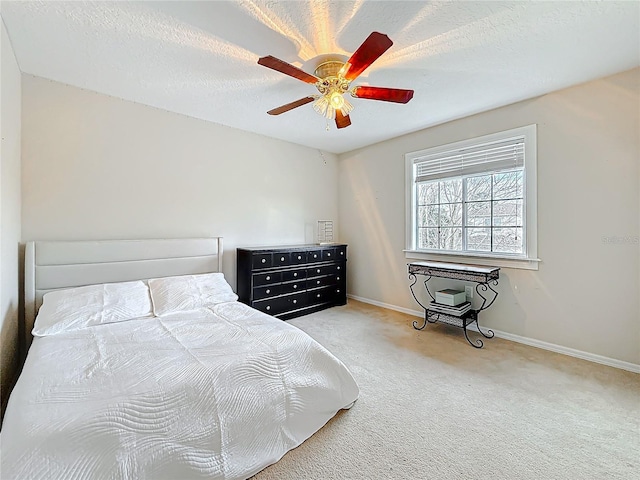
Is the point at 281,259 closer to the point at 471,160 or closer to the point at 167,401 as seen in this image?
the point at 167,401

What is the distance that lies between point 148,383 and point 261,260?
7.57 ft

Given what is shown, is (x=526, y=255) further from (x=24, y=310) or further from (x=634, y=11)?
(x=24, y=310)

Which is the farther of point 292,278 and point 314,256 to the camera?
point 314,256

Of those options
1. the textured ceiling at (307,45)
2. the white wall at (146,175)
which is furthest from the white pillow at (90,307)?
the textured ceiling at (307,45)

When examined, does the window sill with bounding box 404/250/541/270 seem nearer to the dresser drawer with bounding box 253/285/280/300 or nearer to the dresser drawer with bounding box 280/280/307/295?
the dresser drawer with bounding box 280/280/307/295

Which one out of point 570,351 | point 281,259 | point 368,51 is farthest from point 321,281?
point 368,51

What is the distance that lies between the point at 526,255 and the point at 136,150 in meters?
4.37

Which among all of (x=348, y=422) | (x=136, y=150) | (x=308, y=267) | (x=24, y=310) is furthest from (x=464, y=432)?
(x=136, y=150)

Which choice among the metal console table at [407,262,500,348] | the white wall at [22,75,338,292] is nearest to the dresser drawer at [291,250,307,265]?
the white wall at [22,75,338,292]

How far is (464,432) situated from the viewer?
179cm

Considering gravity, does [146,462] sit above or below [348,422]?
above

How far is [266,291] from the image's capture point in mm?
3734

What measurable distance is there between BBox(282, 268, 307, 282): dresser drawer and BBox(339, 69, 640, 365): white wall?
232cm

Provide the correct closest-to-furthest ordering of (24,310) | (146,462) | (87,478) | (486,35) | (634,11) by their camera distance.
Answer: (87,478), (146,462), (634,11), (486,35), (24,310)
